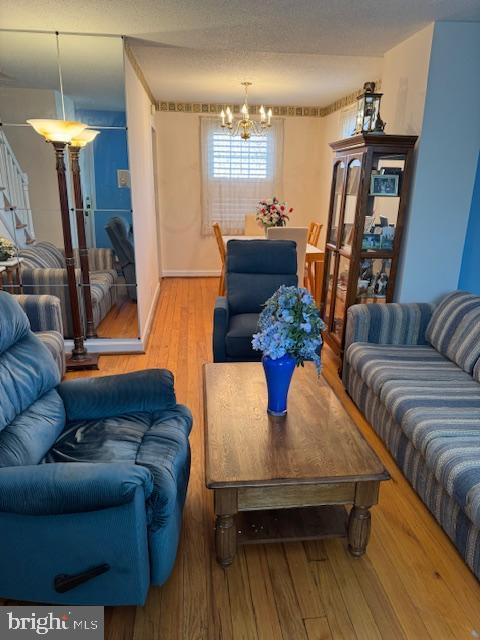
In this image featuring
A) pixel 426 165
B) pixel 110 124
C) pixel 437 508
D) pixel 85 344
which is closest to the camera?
pixel 437 508

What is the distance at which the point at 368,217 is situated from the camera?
10.3ft

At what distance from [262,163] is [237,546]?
5.52 meters

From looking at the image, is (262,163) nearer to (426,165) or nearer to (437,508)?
(426,165)

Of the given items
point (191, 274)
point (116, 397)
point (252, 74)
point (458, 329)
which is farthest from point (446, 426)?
point (191, 274)

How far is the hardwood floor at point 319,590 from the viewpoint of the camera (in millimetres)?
1483

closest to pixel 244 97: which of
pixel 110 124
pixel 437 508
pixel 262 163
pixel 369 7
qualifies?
pixel 262 163

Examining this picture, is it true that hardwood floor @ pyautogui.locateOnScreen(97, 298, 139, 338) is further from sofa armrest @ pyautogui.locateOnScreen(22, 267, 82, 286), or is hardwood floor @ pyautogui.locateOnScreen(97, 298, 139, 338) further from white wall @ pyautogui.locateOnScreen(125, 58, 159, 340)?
sofa armrest @ pyautogui.locateOnScreen(22, 267, 82, 286)

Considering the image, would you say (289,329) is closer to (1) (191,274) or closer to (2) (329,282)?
(2) (329,282)

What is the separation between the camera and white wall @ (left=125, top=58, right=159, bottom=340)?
3.61m

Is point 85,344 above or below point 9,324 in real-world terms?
below

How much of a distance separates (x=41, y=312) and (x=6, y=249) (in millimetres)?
689

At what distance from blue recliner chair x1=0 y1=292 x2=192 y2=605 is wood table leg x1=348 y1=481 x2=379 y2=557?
680 mm

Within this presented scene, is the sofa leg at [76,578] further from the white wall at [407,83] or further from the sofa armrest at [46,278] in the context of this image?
the white wall at [407,83]

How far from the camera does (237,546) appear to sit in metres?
1.79
